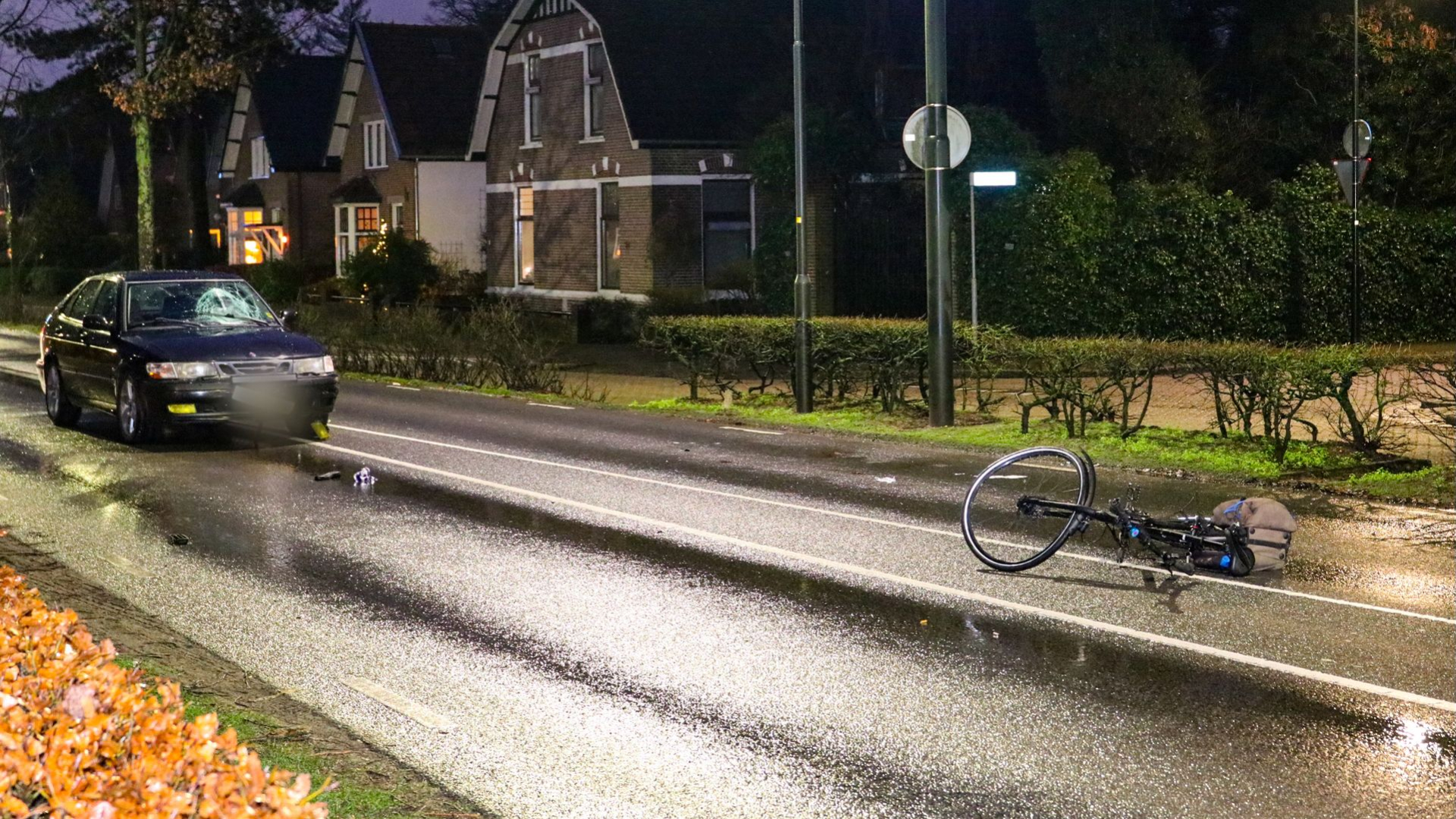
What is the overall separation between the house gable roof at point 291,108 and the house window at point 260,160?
123 cm

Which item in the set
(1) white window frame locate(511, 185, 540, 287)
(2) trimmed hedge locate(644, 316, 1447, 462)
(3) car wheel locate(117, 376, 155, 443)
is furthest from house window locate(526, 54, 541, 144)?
(3) car wheel locate(117, 376, 155, 443)

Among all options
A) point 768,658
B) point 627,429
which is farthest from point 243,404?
point 768,658

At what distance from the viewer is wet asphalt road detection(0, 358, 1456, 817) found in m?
6.09

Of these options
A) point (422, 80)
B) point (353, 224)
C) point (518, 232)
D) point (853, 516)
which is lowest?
point (853, 516)

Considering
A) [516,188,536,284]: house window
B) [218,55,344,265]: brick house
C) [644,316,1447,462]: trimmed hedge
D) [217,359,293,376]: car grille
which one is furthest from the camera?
[218,55,344,265]: brick house

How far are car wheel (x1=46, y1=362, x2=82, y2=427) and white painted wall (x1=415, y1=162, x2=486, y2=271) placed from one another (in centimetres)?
3145

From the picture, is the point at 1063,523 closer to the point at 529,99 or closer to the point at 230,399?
the point at 230,399

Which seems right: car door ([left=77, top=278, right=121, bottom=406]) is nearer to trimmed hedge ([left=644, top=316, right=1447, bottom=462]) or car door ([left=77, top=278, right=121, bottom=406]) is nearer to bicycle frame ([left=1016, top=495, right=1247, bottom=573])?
trimmed hedge ([left=644, top=316, right=1447, bottom=462])

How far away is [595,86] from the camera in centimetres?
3925

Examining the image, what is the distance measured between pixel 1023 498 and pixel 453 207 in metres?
43.0

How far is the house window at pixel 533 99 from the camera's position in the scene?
41938 mm

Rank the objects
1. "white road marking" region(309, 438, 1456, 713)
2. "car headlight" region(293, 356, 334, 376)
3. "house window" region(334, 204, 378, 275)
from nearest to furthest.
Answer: "white road marking" region(309, 438, 1456, 713), "car headlight" region(293, 356, 334, 376), "house window" region(334, 204, 378, 275)

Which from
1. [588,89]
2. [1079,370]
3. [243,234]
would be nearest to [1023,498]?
[1079,370]

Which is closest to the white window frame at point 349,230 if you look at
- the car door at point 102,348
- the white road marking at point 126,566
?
the car door at point 102,348
